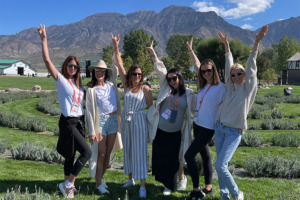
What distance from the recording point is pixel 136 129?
4598mm

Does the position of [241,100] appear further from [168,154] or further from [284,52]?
[284,52]

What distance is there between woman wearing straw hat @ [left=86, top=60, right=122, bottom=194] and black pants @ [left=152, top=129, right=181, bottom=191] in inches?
31.6

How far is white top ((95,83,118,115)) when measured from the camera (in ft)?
14.8

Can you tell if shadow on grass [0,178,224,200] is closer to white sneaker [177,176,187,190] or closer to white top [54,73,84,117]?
white sneaker [177,176,187,190]

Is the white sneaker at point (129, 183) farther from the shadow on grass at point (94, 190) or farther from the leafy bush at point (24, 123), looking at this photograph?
the leafy bush at point (24, 123)

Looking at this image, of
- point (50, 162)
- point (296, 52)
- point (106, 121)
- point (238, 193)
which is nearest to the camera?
point (238, 193)

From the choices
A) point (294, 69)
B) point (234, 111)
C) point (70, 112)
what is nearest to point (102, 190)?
point (70, 112)

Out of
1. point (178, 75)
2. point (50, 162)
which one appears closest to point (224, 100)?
point (178, 75)

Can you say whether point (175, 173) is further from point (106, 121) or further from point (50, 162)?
point (50, 162)

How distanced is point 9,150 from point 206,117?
627cm

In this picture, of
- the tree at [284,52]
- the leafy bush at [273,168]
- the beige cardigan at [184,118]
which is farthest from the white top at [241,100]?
the tree at [284,52]

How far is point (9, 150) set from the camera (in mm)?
7758

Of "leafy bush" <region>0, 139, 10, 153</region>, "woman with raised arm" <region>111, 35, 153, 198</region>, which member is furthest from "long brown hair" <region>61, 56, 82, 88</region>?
"leafy bush" <region>0, 139, 10, 153</region>

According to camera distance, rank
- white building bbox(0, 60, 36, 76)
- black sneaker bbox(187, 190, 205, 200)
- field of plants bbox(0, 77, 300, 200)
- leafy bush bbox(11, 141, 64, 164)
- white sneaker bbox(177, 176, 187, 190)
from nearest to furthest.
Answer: black sneaker bbox(187, 190, 205, 200) → field of plants bbox(0, 77, 300, 200) → white sneaker bbox(177, 176, 187, 190) → leafy bush bbox(11, 141, 64, 164) → white building bbox(0, 60, 36, 76)
